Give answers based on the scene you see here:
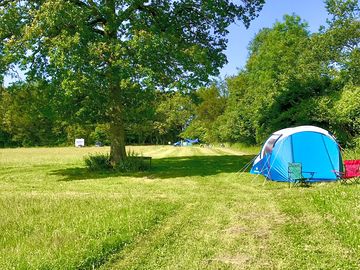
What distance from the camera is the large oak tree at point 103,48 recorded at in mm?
15938

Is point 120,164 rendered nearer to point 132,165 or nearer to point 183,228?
point 132,165

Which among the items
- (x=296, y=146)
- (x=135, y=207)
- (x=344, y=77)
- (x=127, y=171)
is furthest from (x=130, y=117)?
(x=344, y=77)

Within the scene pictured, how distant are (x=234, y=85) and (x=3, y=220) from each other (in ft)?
184

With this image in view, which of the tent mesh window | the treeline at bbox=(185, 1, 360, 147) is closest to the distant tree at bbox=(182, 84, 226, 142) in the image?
the treeline at bbox=(185, 1, 360, 147)

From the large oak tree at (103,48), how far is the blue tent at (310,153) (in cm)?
506

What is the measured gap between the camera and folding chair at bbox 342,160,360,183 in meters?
13.1

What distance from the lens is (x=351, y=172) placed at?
13297 millimetres

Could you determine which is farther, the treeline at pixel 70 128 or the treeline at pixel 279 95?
the treeline at pixel 70 128

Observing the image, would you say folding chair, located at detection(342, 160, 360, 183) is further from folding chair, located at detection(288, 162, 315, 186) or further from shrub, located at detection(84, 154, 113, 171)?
shrub, located at detection(84, 154, 113, 171)

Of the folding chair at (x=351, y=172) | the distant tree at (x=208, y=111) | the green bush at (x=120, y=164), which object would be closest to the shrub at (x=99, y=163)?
the green bush at (x=120, y=164)

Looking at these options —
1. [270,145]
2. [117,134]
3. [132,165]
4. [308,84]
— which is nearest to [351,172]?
[270,145]

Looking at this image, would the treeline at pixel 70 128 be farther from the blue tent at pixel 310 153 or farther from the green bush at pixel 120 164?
the blue tent at pixel 310 153

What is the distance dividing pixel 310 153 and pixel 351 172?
62.4 inches

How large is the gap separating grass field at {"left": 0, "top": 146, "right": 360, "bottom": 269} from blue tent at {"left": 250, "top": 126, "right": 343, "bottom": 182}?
3.08 ft
